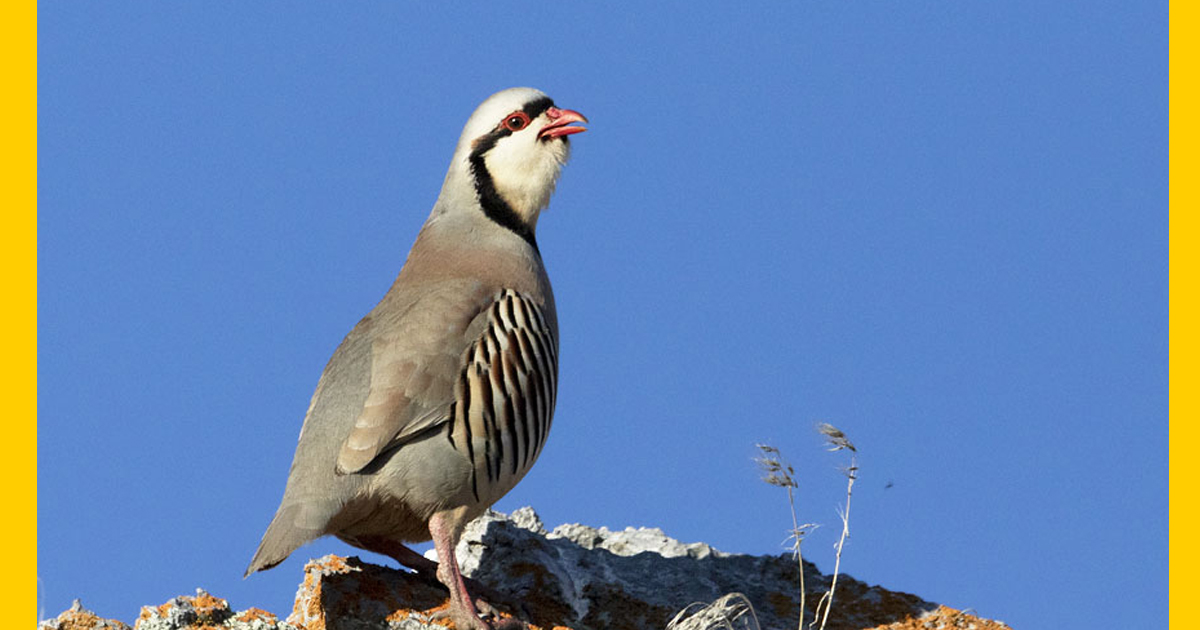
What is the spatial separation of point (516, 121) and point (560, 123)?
0.30 metres

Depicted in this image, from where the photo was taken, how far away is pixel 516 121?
878 cm

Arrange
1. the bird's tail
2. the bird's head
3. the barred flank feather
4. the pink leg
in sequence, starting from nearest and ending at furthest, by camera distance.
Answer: the bird's tail → the pink leg → the barred flank feather → the bird's head

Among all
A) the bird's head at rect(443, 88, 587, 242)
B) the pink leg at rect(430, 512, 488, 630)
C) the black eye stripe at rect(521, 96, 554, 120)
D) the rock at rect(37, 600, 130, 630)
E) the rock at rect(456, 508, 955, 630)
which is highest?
the black eye stripe at rect(521, 96, 554, 120)

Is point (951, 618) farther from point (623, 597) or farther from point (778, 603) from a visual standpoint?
point (623, 597)

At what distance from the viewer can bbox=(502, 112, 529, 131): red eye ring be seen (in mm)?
8758

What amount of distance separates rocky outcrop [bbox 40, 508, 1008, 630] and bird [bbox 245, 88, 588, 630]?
28 centimetres

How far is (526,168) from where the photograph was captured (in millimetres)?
8742

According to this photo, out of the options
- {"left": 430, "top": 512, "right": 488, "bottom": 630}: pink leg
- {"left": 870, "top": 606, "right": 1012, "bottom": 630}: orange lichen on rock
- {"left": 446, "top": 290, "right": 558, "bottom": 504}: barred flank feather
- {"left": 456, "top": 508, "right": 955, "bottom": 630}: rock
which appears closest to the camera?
{"left": 430, "top": 512, "right": 488, "bottom": 630}: pink leg

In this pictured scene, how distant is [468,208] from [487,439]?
5.67 feet

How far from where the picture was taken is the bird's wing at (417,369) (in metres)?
7.28

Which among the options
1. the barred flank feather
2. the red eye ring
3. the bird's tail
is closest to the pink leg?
the barred flank feather

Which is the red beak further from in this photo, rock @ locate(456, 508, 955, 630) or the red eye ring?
rock @ locate(456, 508, 955, 630)

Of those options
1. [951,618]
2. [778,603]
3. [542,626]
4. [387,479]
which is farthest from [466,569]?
[951,618]

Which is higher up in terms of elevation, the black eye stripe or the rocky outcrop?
the black eye stripe
